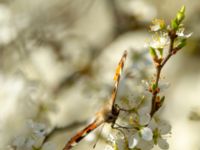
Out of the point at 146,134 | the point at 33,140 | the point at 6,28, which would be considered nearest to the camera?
the point at 146,134

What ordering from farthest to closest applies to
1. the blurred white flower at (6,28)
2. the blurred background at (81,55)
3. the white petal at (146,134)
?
the blurred white flower at (6,28) < the blurred background at (81,55) < the white petal at (146,134)

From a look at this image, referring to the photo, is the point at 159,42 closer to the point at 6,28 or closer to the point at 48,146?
the point at 48,146

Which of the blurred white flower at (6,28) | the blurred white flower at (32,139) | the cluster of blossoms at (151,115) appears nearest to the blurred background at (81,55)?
the blurred white flower at (6,28)

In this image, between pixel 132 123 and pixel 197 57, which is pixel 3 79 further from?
pixel 197 57

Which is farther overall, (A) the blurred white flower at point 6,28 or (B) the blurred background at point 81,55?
(A) the blurred white flower at point 6,28

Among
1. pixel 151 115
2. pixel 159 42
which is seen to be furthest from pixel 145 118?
pixel 159 42

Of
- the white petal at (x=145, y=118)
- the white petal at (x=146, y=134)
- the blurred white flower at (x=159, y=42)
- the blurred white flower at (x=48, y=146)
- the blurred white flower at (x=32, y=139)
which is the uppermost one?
the blurred white flower at (x=159, y=42)

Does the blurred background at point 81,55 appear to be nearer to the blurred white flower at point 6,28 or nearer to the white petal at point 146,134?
the blurred white flower at point 6,28

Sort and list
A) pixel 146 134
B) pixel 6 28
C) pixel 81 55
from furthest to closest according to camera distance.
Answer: pixel 81 55
pixel 6 28
pixel 146 134
